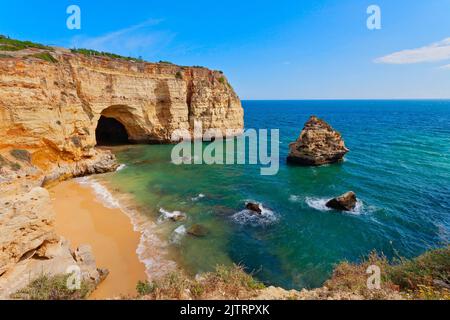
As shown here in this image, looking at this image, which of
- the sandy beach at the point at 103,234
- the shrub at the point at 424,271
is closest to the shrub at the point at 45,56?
the sandy beach at the point at 103,234

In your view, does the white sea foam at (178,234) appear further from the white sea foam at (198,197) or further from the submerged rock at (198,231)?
the white sea foam at (198,197)

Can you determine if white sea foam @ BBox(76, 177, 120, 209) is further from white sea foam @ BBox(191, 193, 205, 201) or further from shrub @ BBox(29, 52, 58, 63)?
shrub @ BBox(29, 52, 58, 63)

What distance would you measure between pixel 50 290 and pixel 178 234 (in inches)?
291

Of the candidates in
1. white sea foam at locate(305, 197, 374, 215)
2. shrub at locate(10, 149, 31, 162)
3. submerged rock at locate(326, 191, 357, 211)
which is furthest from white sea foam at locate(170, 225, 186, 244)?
shrub at locate(10, 149, 31, 162)

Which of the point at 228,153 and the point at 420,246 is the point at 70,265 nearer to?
the point at 420,246

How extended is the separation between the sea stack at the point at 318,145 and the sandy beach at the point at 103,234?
20032mm

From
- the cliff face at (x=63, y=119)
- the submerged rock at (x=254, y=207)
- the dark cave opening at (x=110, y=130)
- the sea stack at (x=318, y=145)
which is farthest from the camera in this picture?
the dark cave opening at (x=110, y=130)

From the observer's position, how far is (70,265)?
8.83m

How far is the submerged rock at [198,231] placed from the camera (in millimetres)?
13595

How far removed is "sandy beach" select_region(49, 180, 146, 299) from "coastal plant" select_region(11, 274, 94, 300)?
4.69 feet

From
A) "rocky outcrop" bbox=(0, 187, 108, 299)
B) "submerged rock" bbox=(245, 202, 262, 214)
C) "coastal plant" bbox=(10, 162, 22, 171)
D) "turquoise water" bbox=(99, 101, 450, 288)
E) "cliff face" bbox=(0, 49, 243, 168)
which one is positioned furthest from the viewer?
"cliff face" bbox=(0, 49, 243, 168)

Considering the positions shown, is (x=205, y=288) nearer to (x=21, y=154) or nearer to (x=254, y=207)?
(x=254, y=207)

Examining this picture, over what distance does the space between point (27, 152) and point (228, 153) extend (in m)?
21.5

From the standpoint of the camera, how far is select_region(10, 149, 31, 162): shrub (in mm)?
16844
